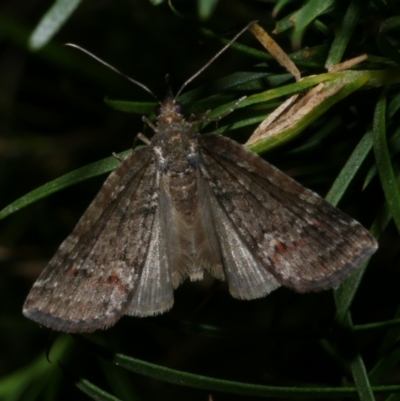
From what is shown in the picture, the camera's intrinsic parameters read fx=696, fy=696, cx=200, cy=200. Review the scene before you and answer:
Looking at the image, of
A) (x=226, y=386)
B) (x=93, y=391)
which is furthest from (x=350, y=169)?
(x=93, y=391)

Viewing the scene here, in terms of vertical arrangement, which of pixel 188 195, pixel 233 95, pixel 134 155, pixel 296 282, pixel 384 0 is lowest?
pixel 296 282

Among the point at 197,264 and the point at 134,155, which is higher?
the point at 134,155

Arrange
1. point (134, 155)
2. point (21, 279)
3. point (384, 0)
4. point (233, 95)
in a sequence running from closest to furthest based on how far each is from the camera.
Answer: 1. point (384, 0)
2. point (233, 95)
3. point (134, 155)
4. point (21, 279)

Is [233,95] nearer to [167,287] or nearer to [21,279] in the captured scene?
[167,287]

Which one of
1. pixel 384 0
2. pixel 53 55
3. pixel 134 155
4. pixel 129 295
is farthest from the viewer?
pixel 53 55

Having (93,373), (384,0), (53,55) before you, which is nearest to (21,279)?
(93,373)

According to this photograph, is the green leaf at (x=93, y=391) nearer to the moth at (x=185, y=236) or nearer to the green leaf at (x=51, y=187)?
the moth at (x=185, y=236)

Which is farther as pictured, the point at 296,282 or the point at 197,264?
the point at 197,264

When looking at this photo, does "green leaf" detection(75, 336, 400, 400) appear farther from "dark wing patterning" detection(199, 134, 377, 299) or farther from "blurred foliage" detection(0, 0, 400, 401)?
"dark wing patterning" detection(199, 134, 377, 299)
